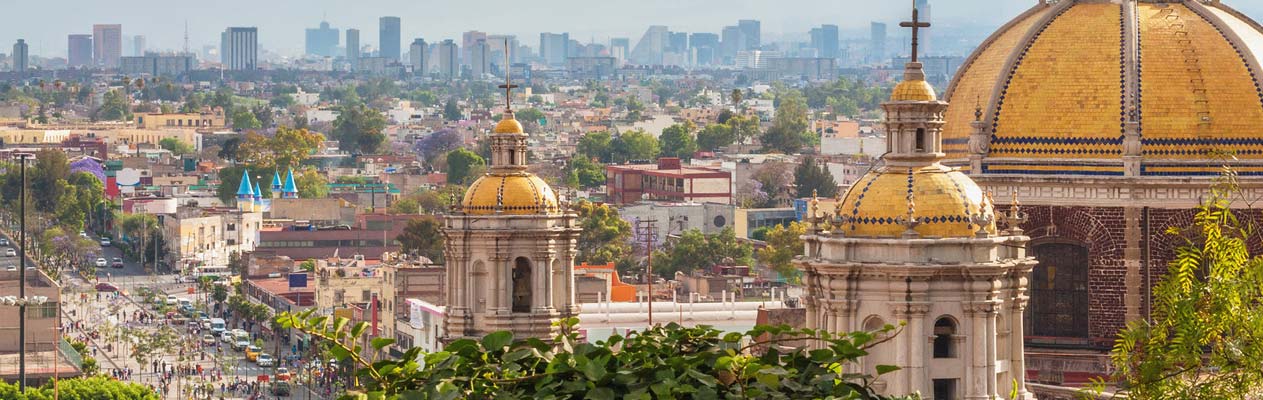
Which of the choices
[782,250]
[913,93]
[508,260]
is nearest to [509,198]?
[508,260]

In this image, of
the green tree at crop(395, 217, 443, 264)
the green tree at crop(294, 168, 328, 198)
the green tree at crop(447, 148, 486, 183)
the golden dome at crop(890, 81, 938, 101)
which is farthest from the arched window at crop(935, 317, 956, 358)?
the green tree at crop(447, 148, 486, 183)

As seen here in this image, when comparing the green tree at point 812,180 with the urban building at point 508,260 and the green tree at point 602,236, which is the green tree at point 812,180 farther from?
the urban building at point 508,260

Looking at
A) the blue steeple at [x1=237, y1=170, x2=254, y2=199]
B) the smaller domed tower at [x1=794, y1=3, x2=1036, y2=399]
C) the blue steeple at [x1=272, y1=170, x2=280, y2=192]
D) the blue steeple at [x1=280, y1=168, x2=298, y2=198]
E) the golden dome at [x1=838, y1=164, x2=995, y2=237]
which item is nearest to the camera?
the smaller domed tower at [x1=794, y1=3, x2=1036, y2=399]

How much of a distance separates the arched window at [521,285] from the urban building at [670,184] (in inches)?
4238

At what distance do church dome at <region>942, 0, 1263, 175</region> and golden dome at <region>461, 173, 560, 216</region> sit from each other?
10.7 meters

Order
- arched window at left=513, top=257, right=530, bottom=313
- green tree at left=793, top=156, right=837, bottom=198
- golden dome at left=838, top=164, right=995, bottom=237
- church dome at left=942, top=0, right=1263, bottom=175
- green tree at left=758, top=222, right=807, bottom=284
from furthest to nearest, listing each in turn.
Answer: green tree at left=793, top=156, right=837, bottom=198, green tree at left=758, top=222, right=807, bottom=284, arched window at left=513, top=257, right=530, bottom=313, church dome at left=942, top=0, right=1263, bottom=175, golden dome at left=838, top=164, right=995, bottom=237

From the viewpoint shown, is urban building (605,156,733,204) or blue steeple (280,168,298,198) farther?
blue steeple (280,168,298,198)

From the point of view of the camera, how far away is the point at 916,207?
104 ft

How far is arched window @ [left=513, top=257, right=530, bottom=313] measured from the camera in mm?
52188

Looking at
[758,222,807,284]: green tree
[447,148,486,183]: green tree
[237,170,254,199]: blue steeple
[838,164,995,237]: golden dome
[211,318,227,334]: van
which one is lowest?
[211,318,227,334]: van

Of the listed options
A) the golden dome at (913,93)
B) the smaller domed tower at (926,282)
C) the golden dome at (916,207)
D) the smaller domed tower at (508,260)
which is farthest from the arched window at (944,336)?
the smaller domed tower at (508,260)

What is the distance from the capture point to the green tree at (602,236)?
5032 inches

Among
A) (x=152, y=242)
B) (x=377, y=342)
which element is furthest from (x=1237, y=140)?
(x=152, y=242)

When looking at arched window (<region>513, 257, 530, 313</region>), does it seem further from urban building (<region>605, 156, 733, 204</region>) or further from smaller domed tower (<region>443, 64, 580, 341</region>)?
urban building (<region>605, 156, 733, 204</region>)
